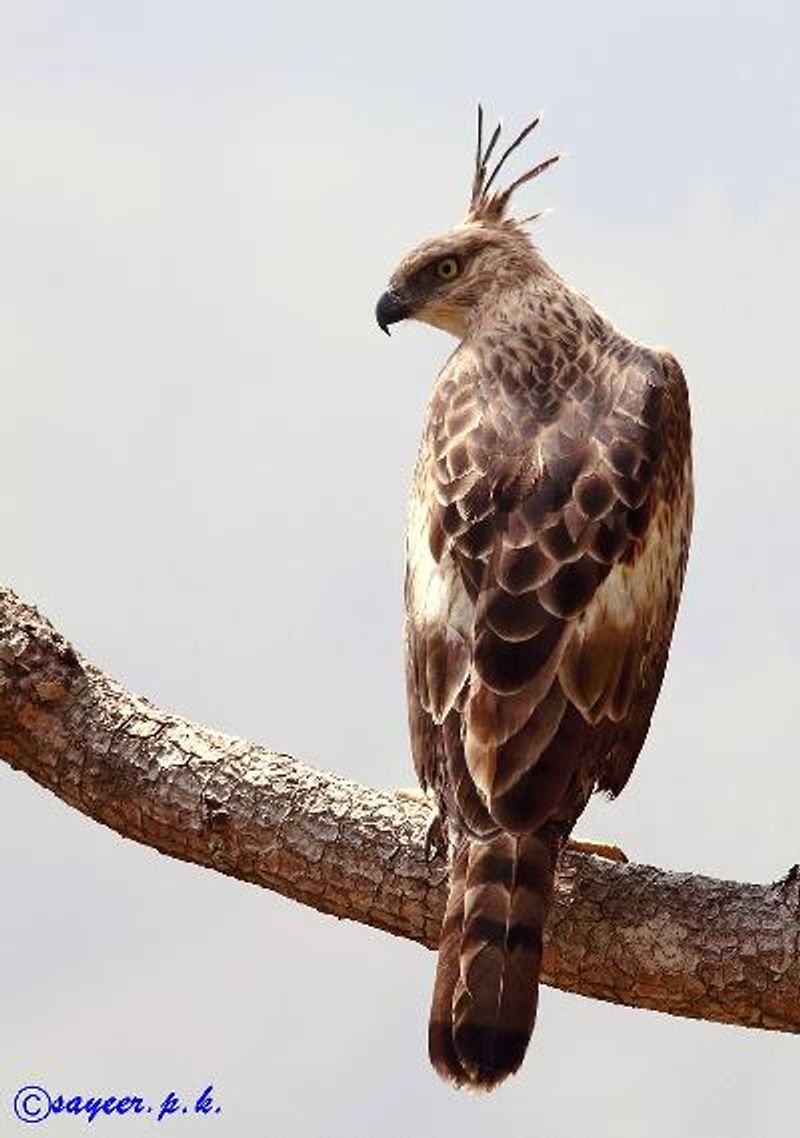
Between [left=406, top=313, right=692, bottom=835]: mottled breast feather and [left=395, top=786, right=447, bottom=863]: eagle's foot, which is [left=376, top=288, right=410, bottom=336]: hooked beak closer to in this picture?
[left=406, top=313, right=692, bottom=835]: mottled breast feather

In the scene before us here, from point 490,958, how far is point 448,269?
3.85m

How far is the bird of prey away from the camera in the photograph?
23.3ft

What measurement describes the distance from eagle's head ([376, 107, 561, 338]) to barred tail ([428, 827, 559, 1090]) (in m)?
3.18

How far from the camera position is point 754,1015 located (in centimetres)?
771

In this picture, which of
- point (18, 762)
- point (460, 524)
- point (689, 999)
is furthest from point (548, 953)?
point (18, 762)

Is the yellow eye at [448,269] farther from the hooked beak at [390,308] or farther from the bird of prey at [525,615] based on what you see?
the bird of prey at [525,615]

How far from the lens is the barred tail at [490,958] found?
6891mm

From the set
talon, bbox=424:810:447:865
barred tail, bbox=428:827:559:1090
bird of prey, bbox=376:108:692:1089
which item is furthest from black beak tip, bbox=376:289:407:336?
barred tail, bbox=428:827:559:1090

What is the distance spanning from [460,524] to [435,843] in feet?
3.57

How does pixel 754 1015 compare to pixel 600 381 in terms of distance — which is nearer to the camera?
pixel 754 1015

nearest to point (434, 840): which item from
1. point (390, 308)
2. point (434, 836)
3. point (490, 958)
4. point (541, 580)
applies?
point (434, 836)

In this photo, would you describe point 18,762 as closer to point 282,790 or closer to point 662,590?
point 282,790

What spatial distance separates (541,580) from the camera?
766cm

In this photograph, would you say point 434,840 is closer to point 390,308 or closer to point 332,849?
point 332,849
